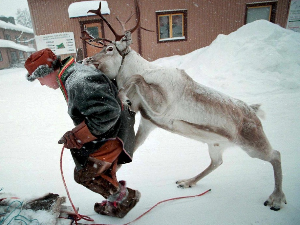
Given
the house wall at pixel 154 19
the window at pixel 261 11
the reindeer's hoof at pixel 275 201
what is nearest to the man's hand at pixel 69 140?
the reindeer's hoof at pixel 275 201

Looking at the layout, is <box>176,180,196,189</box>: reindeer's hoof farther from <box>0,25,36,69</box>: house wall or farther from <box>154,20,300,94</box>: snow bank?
<box>0,25,36,69</box>: house wall

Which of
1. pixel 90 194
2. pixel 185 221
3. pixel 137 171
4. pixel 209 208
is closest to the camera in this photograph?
pixel 185 221

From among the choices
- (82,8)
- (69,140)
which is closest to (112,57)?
(69,140)

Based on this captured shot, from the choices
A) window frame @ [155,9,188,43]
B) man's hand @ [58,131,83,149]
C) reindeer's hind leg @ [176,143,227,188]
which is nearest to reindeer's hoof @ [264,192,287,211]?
reindeer's hind leg @ [176,143,227,188]

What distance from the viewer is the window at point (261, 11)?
10.3 metres

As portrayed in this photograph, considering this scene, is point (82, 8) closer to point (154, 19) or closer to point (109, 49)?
point (154, 19)

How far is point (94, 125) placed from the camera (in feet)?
4.67

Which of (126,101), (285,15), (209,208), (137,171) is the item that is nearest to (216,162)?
(209,208)

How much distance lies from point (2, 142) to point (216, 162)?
371 cm

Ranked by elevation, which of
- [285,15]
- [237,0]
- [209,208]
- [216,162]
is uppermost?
[237,0]

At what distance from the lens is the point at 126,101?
160 cm

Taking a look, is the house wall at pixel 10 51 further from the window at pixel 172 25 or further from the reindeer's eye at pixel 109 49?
the reindeer's eye at pixel 109 49

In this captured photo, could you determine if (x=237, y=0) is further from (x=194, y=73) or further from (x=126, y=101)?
(x=126, y=101)

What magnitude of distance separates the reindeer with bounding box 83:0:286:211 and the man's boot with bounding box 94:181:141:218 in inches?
26.4
